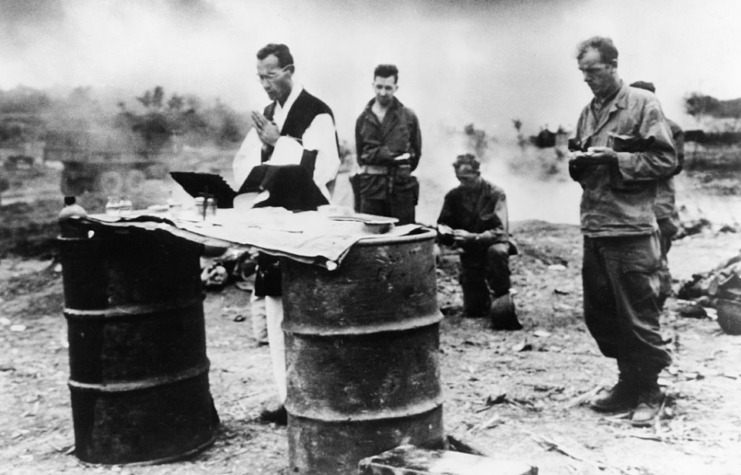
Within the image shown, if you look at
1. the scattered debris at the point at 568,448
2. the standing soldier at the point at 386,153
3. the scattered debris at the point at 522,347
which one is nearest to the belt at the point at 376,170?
the standing soldier at the point at 386,153

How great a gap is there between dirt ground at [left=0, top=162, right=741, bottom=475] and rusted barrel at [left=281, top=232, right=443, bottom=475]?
617 mm

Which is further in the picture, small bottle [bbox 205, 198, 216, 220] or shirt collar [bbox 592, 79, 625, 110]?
shirt collar [bbox 592, 79, 625, 110]

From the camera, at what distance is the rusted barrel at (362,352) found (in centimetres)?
312

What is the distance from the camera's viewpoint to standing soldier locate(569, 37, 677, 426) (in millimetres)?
3979

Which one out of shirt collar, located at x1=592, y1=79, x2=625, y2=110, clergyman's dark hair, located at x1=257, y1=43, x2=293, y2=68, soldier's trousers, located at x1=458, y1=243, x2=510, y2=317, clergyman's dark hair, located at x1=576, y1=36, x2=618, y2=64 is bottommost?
soldier's trousers, located at x1=458, y1=243, x2=510, y2=317

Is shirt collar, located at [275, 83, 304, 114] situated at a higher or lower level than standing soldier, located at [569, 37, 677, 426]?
higher

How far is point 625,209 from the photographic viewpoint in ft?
13.3

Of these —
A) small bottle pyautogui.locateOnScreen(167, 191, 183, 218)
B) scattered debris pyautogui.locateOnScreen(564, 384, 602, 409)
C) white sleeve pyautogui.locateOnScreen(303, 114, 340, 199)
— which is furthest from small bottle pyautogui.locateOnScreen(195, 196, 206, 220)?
scattered debris pyautogui.locateOnScreen(564, 384, 602, 409)

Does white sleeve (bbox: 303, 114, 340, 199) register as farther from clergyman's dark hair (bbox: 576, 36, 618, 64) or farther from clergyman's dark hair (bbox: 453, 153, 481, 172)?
clergyman's dark hair (bbox: 453, 153, 481, 172)

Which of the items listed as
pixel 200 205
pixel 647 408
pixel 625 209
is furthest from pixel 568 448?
pixel 200 205

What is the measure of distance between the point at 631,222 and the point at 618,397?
1.02 metres

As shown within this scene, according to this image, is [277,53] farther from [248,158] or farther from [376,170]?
[376,170]

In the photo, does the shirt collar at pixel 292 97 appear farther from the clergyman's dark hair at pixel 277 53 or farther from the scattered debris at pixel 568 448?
the scattered debris at pixel 568 448

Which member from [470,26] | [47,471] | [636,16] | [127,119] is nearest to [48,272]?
[127,119]
